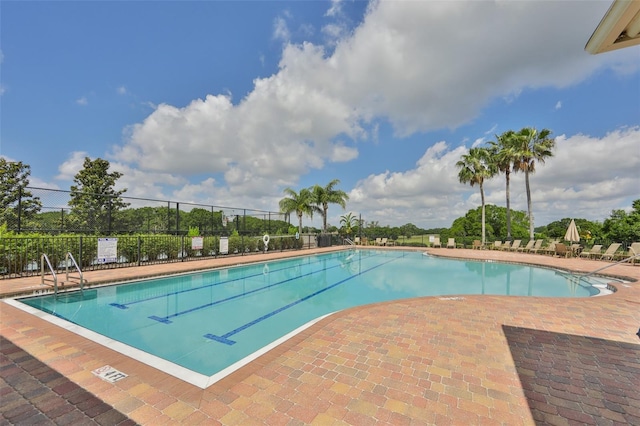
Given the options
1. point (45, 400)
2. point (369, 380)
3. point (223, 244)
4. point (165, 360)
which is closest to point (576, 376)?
point (369, 380)

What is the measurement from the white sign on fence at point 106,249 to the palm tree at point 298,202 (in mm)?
16738

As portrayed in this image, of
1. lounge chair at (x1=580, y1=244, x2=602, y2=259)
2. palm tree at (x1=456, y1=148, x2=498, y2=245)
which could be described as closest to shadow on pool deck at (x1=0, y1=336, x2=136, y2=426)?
lounge chair at (x1=580, y1=244, x2=602, y2=259)

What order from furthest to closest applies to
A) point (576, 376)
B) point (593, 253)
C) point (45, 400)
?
point (593, 253) → point (576, 376) → point (45, 400)

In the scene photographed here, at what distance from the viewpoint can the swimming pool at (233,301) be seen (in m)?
3.92

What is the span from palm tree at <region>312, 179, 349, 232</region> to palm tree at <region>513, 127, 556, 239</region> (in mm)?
13957

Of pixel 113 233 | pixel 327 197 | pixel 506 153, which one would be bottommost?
pixel 113 233

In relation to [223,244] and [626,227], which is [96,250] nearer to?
[223,244]

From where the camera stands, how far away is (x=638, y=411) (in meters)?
2.07

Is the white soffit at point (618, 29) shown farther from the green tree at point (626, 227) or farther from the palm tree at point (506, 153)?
the green tree at point (626, 227)

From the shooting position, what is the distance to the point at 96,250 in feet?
31.5

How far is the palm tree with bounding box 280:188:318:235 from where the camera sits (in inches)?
981

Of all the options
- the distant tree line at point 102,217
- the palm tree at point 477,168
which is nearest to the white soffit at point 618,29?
the distant tree line at point 102,217

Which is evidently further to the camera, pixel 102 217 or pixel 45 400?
pixel 102 217

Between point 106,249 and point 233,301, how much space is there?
5.16 meters
